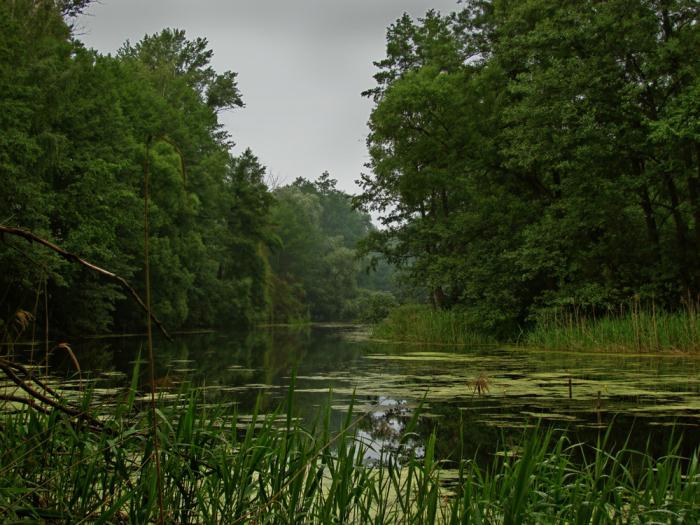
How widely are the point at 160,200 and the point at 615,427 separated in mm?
29180

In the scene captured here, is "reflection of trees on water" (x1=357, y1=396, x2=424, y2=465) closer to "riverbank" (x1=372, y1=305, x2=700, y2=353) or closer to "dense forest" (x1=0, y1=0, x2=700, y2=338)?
"dense forest" (x1=0, y1=0, x2=700, y2=338)

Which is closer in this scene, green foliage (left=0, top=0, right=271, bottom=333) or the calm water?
the calm water

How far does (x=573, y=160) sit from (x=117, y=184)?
16090 mm

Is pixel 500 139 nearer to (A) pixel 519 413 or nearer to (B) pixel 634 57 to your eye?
(B) pixel 634 57

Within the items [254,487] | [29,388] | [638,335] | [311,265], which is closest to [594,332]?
[638,335]

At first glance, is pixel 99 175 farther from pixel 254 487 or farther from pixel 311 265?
pixel 311 265

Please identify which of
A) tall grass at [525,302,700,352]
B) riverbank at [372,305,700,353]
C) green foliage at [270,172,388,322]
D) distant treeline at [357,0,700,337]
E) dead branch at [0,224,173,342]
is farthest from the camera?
green foliage at [270,172,388,322]

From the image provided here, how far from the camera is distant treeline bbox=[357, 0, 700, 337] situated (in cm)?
1783

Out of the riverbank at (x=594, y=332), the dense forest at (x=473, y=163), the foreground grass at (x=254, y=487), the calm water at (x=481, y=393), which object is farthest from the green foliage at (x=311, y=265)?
the foreground grass at (x=254, y=487)

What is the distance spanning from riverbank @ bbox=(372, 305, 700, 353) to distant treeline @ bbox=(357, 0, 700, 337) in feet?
1.77

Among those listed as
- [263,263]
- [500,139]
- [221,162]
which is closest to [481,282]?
[500,139]

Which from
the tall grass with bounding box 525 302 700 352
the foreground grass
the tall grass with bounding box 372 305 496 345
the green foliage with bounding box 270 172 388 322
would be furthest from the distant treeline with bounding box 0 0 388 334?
the green foliage with bounding box 270 172 388 322

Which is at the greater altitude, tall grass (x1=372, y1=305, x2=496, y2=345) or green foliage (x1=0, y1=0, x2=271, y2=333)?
green foliage (x1=0, y1=0, x2=271, y2=333)

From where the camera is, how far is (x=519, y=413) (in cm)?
650
